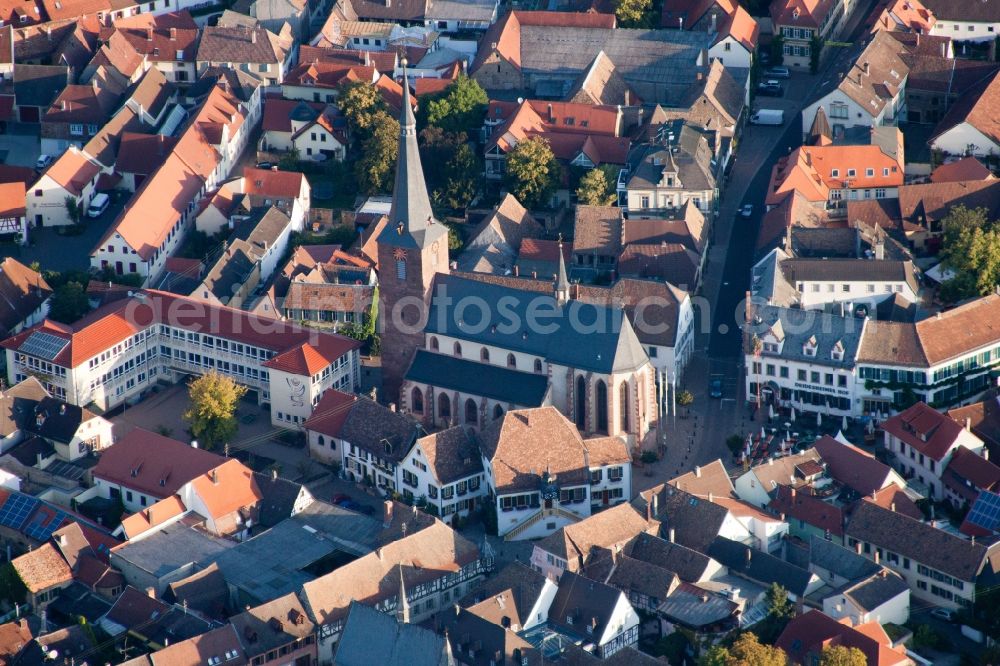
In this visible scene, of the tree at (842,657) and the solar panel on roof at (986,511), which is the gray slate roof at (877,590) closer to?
the tree at (842,657)

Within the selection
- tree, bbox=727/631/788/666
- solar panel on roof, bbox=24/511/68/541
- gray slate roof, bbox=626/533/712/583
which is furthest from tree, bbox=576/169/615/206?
tree, bbox=727/631/788/666

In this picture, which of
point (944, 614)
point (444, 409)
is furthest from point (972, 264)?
point (444, 409)

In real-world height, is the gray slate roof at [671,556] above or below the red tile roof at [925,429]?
below

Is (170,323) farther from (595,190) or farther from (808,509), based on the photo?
(808,509)

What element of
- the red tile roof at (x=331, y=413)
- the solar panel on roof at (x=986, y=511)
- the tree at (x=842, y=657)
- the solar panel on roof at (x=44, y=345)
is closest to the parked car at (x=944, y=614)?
the solar panel on roof at (x=986, y=511)

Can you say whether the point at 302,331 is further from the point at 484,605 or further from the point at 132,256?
the point at 484,605

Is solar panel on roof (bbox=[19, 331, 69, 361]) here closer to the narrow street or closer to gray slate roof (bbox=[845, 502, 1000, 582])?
the narrow street

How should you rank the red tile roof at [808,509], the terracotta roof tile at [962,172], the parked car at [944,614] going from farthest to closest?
the terracotta roof tile at [962,172] < the red tile roof at [808,509] < the parked car at [944,614]
